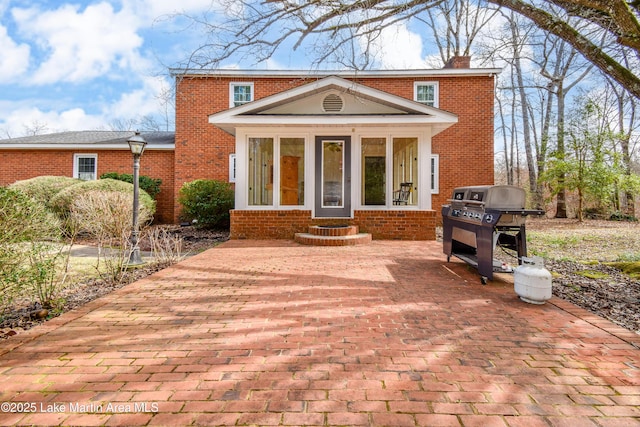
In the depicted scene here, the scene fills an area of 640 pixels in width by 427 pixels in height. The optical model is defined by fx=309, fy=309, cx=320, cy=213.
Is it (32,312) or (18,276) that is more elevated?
(18,276)

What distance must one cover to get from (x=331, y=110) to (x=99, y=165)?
1113 centimetres

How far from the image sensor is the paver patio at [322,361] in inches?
70.0

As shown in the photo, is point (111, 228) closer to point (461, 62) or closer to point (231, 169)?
point (231, 169)

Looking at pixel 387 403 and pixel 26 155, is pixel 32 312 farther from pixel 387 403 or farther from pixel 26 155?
pixel 26 155

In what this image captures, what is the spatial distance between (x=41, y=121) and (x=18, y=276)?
125 feet

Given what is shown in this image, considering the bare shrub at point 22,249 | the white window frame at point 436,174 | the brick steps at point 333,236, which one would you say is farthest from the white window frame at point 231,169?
the bare shrub at point 22,249

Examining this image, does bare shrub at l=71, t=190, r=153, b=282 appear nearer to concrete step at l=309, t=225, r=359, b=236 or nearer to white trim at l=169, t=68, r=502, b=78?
concrete step at l=309, t=225, r=359, b=236

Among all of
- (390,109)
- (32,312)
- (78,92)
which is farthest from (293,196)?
(78,92)

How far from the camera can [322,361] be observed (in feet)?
7.58

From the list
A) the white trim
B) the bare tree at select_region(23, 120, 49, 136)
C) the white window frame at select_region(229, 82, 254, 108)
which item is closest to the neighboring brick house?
the white window frame at select_region(229, 82, 254, 108)

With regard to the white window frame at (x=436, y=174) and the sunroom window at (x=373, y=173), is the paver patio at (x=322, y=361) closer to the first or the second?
the sunroom window at (x=373, y=173)

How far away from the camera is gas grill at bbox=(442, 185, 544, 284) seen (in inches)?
162

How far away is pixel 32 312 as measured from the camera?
3.53 m

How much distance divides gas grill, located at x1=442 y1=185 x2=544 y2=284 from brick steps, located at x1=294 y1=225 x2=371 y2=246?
3.30 m
